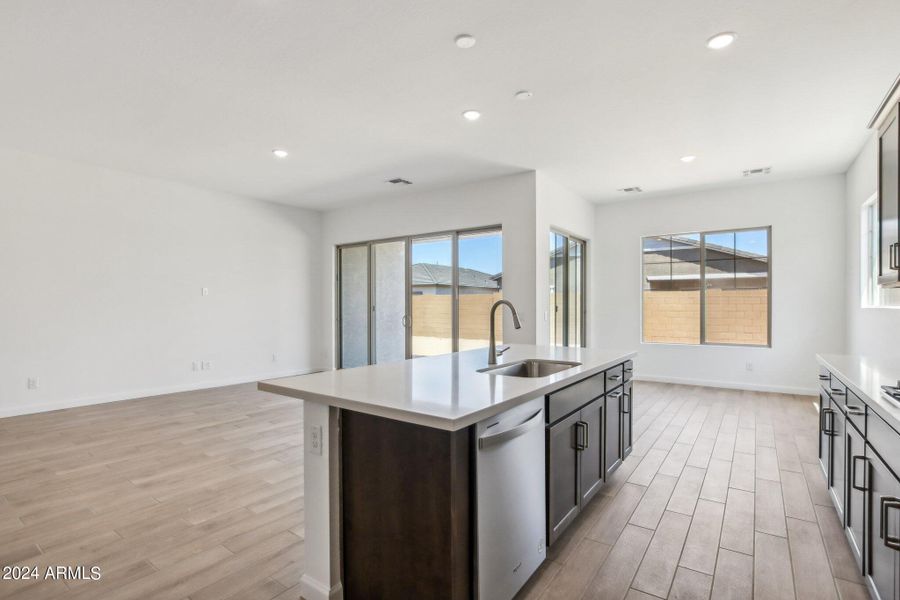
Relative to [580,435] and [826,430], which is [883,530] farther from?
[826,430]

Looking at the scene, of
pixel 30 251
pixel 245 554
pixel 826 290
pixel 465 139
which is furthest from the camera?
pixel 826 290

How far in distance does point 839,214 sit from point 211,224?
7950 mm

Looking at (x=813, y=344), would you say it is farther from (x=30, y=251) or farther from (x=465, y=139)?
(x=30, y=251)

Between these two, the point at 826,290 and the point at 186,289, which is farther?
the point at 186,289

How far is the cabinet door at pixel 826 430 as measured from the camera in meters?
2.44

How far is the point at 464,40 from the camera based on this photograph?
2619 millimetres

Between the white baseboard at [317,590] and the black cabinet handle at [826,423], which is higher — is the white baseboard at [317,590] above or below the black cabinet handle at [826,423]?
below

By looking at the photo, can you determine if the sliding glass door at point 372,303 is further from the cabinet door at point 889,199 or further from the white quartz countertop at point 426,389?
the cabinet door at point 889,199

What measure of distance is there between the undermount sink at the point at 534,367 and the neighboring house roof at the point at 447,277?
9.74ft

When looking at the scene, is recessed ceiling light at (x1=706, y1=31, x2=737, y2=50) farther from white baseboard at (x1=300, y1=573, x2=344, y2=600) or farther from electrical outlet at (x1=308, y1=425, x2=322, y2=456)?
white baseboard at (x1=300, y1=573, x2=344, y2=600)

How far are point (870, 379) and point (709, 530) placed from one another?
40.8 inches

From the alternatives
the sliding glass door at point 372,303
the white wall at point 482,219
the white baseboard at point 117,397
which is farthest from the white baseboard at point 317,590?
the sliding glass door at point 372,303

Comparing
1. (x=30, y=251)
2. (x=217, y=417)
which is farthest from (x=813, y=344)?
(x=30, y=251)

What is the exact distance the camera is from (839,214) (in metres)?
5.29
